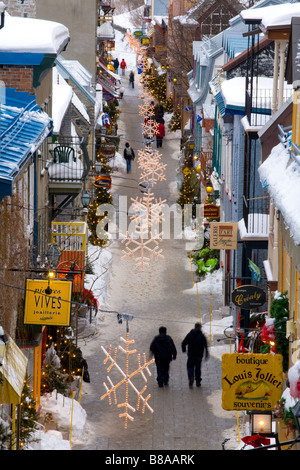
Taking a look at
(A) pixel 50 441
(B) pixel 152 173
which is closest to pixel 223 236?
(A) pixel 50 441

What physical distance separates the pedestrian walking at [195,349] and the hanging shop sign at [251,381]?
6.83 meters

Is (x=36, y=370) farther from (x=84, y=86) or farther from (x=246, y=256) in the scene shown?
(x=84, y=86)

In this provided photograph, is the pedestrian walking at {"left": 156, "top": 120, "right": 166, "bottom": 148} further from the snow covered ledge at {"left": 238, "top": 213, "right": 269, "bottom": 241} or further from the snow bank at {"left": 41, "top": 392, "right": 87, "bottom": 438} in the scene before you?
the snow bank at {"left": 41, "top": 392, "right": 87, "bottom": 438}

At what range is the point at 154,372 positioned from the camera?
2302 centimetres

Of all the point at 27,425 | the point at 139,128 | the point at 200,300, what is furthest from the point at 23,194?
the point at 139,128

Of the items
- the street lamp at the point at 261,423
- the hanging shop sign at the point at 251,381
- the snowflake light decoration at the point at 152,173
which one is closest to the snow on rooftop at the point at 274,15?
the hanging shop sign at the point at 251,381

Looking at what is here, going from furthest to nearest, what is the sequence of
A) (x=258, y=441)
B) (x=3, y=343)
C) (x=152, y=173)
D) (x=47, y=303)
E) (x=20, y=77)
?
(x=152, y=173)
(x=20, y=77)
(x=47, y=303)
(x=258, y=441)
(x=3, y=343)

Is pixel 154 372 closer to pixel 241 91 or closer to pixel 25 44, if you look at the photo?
pixel 241 91

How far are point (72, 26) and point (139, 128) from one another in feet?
46.7

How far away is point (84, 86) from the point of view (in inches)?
1480

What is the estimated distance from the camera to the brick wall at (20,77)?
21.5m

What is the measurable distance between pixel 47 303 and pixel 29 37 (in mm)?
6924

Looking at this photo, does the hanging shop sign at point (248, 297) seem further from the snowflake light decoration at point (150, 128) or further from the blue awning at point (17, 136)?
the snowflake light decoration at point (150, 128)

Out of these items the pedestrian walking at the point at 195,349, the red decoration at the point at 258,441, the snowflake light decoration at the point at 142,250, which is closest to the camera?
the red decoration at the point at 258,441
